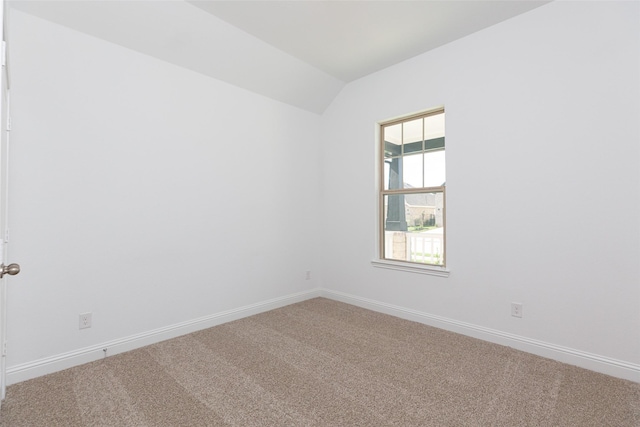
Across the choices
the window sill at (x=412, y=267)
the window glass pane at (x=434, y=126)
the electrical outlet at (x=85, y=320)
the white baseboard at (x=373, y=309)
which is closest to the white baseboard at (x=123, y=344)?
the white baseboard at (x=373, y=309)

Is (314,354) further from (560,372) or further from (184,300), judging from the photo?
(560,372)

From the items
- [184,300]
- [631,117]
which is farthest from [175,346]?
[631,117]

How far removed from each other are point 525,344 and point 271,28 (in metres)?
3.42

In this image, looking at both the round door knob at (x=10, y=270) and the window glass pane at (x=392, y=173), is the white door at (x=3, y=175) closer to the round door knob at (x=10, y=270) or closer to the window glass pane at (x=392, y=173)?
the round door knob at (x=10, y=270)

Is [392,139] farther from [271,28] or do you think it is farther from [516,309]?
[516,309]

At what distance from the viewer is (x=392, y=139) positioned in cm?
363

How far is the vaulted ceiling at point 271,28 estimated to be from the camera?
2.39 metres

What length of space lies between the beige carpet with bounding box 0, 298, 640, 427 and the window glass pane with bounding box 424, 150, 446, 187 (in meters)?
1.50

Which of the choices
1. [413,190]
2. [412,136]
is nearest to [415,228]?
[413,190]

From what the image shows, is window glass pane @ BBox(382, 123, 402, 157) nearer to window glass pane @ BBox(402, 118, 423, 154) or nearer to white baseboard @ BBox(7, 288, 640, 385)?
window glass pane @ BBox(402, 118, 423, 154)

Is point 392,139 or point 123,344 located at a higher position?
point 392,139

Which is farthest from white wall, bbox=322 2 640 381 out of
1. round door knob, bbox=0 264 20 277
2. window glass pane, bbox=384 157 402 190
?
round door knob, bbox=0 264 20 277

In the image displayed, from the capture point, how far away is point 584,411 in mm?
1801

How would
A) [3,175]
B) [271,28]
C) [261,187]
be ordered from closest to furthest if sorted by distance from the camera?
[3,175] < [271,28] < [261,187]
